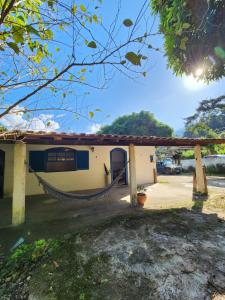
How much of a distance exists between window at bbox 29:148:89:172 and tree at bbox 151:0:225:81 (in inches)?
197

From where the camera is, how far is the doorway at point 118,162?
9.02m

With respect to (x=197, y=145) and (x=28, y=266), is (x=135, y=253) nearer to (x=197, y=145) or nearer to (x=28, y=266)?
(x=28, y=266)

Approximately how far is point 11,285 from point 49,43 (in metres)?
2.82

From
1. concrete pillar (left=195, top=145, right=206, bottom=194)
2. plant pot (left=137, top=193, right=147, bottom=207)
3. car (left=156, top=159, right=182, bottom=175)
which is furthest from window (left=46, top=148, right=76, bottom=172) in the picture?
car (left=156, top=159, right=182, bottom=175)

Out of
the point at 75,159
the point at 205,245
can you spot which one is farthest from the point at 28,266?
the point at 75,159

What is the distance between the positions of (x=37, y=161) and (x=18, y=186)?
3.23m

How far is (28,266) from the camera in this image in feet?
8.14

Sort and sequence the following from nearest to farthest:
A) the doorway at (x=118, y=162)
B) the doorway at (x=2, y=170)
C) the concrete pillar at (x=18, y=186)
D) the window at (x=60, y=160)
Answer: the concrete pillar at (x=18, y=186) → the doorway at (x=2, y=170) → the window at (x=60, y=160) → the doorway at (x=118, y=162)

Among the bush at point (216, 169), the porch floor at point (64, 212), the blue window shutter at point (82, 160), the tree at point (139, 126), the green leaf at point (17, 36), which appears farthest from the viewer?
the tree at point (139, 126)

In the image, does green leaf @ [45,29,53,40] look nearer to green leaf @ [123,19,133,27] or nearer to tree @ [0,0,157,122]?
tree @ [0,0,157,122]

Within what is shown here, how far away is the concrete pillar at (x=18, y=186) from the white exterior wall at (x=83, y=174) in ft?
9.90

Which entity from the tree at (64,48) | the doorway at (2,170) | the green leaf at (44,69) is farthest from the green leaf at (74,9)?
the doorway at (2,170)

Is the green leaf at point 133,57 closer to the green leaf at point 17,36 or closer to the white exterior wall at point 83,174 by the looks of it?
the green leaf at point 17,36

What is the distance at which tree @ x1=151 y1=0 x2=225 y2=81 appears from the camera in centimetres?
469
